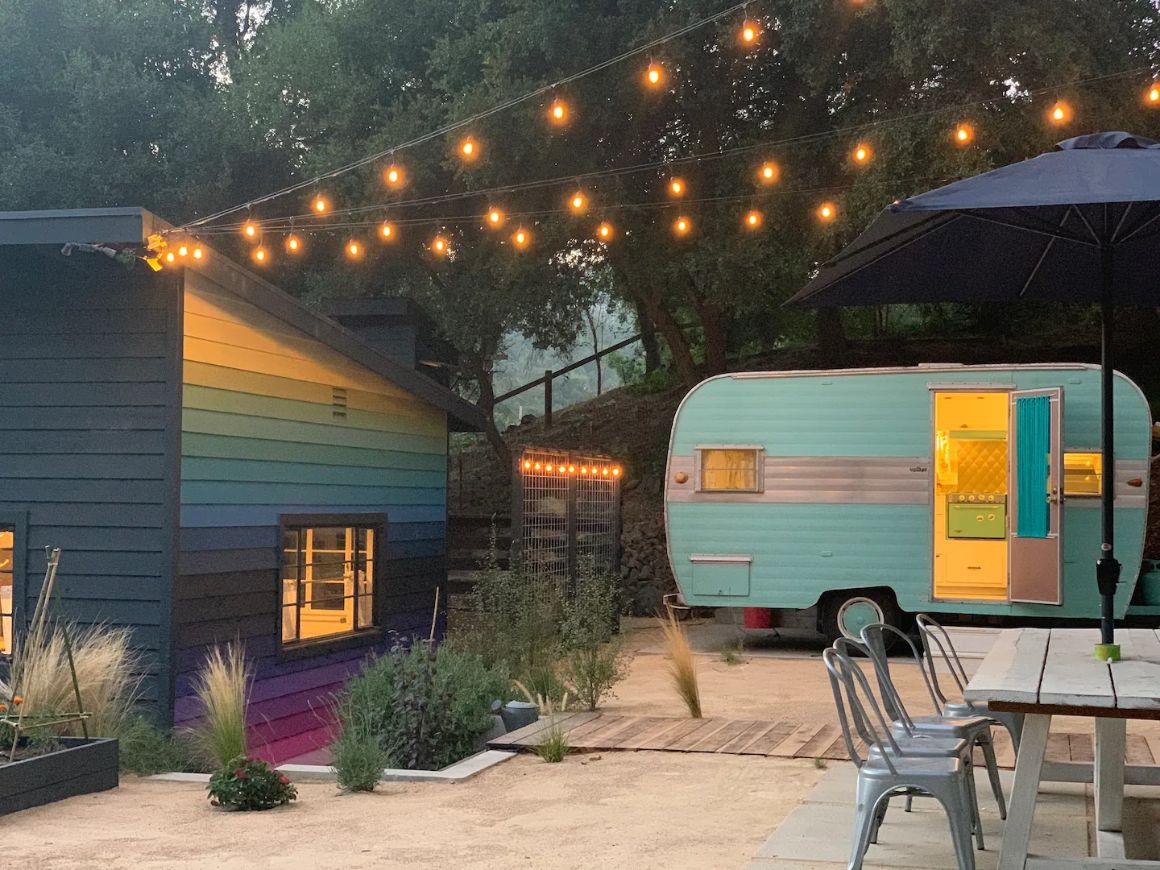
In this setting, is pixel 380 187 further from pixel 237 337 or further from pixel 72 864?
pixel 72 864

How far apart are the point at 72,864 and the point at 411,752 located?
233 cm

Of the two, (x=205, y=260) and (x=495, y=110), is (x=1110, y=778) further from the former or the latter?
(x=495, y=110)

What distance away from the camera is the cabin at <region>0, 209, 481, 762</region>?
23.6 feet

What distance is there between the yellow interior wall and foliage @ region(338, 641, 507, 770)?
4865 mm

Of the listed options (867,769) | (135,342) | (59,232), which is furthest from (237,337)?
(867,769)

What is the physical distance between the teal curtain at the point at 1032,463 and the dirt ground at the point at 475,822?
189 inches

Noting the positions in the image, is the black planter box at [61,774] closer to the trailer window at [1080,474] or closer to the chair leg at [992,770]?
the chair leg at [992,770]

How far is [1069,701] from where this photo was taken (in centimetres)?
320

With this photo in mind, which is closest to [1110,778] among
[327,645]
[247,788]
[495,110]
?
[247,788]

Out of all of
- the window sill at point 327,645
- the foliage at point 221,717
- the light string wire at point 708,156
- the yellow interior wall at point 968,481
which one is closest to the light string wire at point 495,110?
the light string wire at point 708,156

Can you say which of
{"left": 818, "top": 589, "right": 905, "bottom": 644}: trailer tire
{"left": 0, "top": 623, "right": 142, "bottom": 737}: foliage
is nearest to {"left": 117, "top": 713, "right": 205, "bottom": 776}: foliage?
{"left": 0, "top": 623, "right": 142, "bottom": 737}: foliage

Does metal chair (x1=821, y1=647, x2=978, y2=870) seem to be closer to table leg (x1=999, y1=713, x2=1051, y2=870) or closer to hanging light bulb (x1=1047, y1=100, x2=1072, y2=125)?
table leg (x1=999, y1=713, x2=1051, y2=870)

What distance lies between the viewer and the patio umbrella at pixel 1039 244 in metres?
3.89

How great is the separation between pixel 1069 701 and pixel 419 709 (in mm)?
4066
